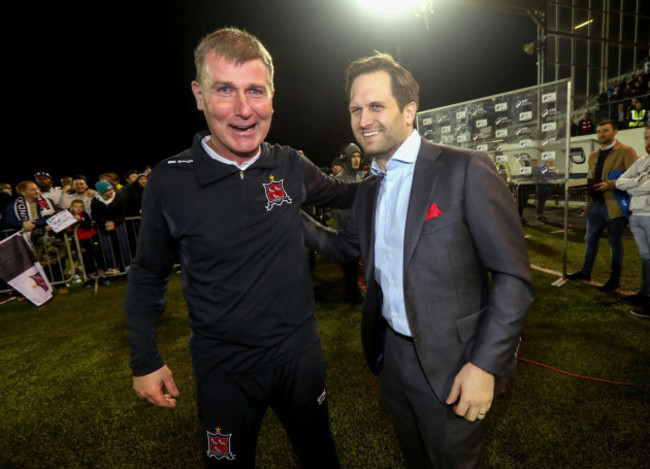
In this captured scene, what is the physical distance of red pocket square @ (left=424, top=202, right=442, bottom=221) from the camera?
1.41 m

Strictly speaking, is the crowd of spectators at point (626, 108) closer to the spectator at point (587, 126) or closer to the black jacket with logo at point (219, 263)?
the spectator at point (587, 126)

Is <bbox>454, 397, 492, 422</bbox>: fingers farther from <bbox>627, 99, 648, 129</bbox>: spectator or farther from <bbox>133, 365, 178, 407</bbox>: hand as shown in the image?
<bbox>627, 99, 648, 129</bbox>: spectator

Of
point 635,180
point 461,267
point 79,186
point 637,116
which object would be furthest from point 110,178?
point 637,116

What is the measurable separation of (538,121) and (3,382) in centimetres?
815

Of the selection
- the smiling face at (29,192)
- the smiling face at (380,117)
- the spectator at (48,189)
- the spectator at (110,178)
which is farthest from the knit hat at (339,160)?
the spectator at (48,189)

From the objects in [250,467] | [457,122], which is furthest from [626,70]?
[250,467]

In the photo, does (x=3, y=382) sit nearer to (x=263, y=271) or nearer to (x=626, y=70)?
(x=263, y=271)

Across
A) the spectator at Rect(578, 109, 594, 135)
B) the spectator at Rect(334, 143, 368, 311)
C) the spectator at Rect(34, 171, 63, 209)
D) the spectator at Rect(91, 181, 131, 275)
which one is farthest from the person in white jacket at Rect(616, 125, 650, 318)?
the spectator at Rect(578, 109, 594, 135)

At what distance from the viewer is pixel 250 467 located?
1697mm

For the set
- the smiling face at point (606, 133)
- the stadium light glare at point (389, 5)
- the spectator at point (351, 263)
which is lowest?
the spectator at point (351, 263)

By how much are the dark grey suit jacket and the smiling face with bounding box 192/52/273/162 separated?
0.80 m

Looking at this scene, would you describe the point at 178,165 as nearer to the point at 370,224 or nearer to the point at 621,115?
the point at 370,224

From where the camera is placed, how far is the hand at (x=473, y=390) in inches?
52.4

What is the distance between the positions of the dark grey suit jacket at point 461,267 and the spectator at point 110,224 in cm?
827
